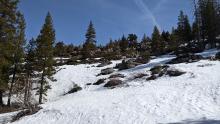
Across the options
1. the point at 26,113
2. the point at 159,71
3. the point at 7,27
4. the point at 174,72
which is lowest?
the point at 26,113

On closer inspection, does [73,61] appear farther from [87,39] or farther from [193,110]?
[193,110]

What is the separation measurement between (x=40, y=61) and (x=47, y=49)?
1973 millimetres

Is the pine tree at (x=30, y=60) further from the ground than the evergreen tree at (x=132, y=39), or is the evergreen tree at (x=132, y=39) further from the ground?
the evergreen tree at (x=132, y=39)

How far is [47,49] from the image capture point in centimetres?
4147

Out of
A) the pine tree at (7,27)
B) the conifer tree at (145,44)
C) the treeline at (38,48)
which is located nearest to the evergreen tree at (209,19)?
the treeline at (38,48)

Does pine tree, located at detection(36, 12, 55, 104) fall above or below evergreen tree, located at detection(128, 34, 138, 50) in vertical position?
below

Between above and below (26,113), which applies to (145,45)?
above

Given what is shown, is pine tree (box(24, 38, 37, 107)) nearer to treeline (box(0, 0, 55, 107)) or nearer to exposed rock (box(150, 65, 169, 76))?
treeline (box(0, 0, 55, 107))

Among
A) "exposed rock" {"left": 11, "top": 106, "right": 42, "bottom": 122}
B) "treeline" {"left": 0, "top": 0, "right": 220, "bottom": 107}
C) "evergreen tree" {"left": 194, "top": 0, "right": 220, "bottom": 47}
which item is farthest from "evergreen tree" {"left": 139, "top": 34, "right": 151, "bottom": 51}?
"exposed rock" {"left": 11, "top": 106, "right": 42, "bottom": 122}

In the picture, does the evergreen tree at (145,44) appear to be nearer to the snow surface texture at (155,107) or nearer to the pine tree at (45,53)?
the pine tree at (45,53)

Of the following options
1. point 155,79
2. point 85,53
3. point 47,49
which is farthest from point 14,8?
point 85,53

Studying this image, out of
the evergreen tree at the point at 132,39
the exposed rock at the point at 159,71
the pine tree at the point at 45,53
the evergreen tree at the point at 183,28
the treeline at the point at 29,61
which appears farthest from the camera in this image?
the evergreen tree at the point at 132,39

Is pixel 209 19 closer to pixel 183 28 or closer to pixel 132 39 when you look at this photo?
pixel 183 28

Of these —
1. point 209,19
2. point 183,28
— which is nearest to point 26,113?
point 209,19
